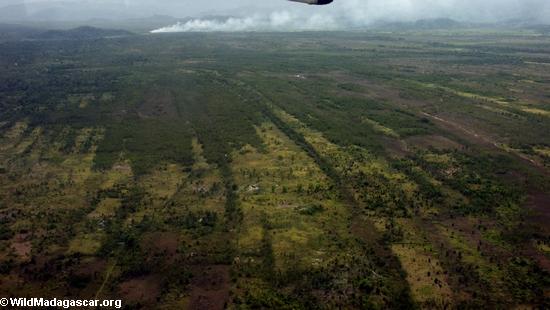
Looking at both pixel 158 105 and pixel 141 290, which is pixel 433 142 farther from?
pixel 158 105

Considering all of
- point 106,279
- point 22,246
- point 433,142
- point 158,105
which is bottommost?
point 106,279

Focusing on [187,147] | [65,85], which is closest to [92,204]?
[187,147]

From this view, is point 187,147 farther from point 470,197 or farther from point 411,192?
point 470,197

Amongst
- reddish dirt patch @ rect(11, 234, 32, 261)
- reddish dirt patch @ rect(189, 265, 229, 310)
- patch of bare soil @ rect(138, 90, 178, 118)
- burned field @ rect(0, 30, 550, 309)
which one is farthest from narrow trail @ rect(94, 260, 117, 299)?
patch of bare soil @ rect(138, 90, 178, 118)

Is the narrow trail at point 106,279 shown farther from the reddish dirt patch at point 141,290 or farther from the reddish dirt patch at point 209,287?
the reddish dirt patch at point 209,287

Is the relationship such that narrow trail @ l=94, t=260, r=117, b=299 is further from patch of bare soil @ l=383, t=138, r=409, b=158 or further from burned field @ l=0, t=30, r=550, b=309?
patch of bare soil @ l=383, t=138, r=409, b=158

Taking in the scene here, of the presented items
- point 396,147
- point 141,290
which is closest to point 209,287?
point 141,290

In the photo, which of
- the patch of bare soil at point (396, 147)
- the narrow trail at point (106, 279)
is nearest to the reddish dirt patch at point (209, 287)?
the narrow trail at point (106, 279)
